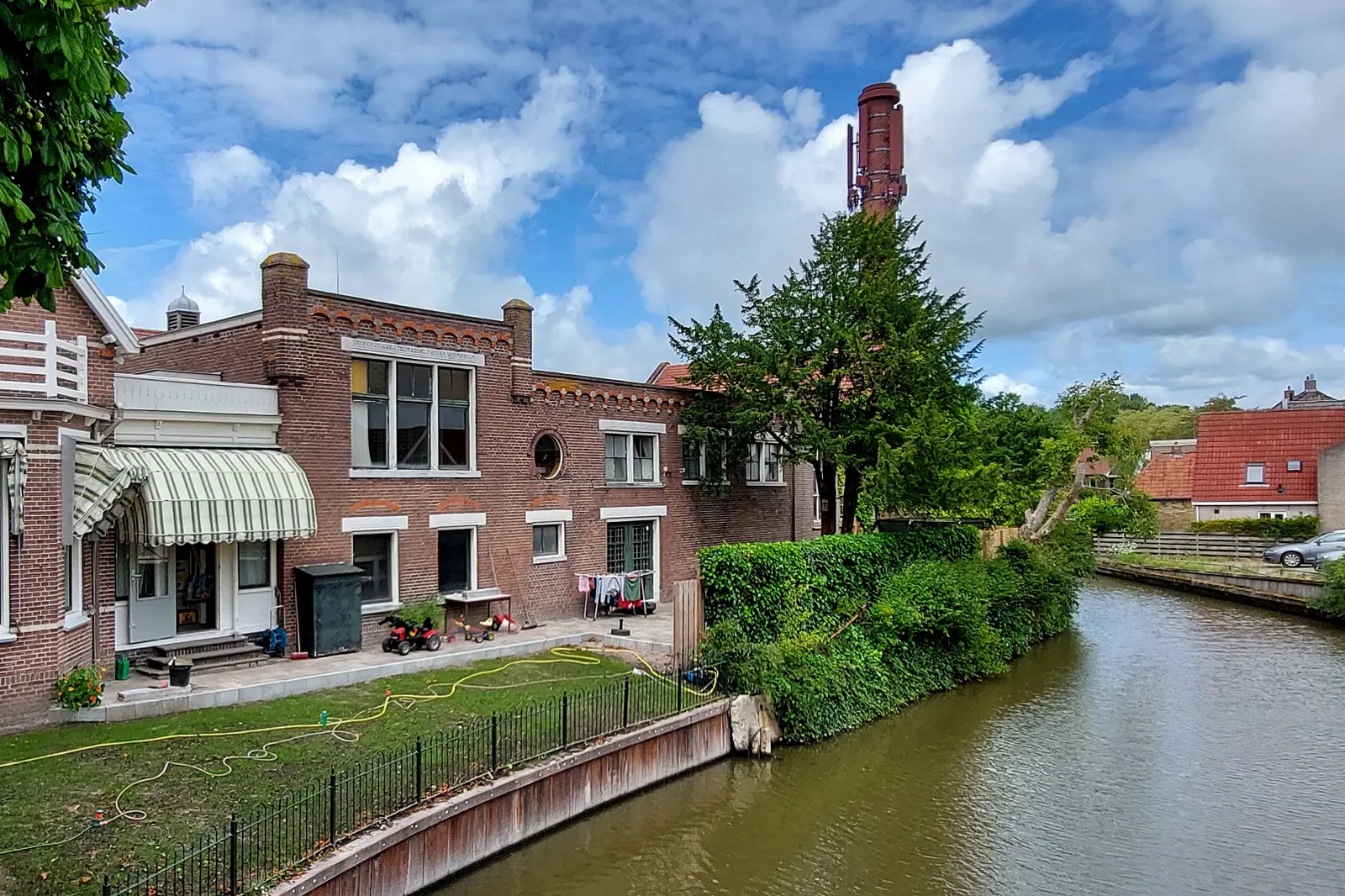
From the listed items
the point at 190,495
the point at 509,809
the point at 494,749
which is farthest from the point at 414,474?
the point at 509,809

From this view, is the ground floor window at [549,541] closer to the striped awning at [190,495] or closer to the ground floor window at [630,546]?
the ground floor window at [630,546]

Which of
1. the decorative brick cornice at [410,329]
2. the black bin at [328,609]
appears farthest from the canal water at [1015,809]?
the decorative brick cornice at [410,329]

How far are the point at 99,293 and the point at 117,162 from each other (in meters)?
7.84

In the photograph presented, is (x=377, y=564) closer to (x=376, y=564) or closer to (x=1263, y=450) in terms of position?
(x=376, y=564)

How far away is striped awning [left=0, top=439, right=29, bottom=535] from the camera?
11.7 m

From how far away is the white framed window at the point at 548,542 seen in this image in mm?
21172

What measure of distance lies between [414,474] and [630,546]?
22.5ft

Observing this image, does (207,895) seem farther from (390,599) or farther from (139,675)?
(390,599)

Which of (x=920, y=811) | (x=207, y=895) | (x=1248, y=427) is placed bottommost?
(x=920, y=811)

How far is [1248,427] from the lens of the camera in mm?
44125

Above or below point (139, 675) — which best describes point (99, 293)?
above

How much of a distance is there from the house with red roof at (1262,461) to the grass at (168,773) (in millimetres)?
40208

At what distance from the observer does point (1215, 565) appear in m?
36.0

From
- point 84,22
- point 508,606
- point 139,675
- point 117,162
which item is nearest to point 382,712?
point 139,675
